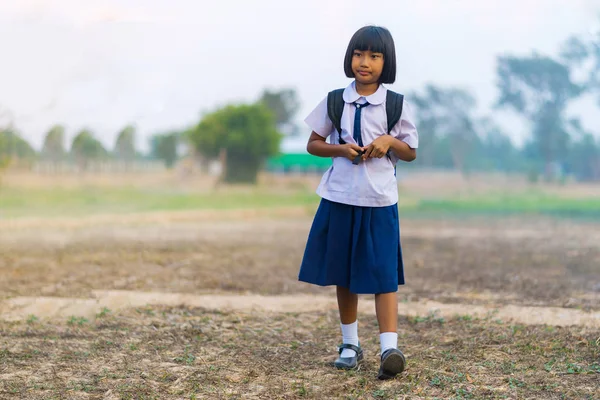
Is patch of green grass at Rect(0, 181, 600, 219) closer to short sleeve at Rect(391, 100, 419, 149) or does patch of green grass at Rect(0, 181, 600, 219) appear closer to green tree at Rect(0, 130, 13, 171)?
green tree at Rect(0, 130, 13, 171)

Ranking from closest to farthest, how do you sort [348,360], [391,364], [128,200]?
[391,364] → [348,360] → [128,200]

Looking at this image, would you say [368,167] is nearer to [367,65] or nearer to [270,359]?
[367,65]

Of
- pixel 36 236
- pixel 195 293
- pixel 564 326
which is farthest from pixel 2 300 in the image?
pixel 36 236

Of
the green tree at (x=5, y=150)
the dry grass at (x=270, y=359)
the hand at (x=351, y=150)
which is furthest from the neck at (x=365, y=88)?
the green tree at (x=5, y=150)

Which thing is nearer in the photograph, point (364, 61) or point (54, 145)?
point (364, 61)

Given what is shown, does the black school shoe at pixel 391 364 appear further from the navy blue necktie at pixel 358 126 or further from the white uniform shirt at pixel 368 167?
the navy blue necktie at pixel 358 126

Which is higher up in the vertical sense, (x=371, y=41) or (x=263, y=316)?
(x=371, y=41)

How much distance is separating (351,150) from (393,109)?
24 cm

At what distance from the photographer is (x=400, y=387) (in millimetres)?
2584

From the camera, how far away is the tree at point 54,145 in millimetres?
12086

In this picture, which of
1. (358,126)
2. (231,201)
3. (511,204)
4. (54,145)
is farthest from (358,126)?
(511,204)

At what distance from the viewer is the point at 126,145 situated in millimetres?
13297

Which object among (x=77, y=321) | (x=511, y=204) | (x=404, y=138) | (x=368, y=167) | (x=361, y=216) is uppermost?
(x=404, y=138)

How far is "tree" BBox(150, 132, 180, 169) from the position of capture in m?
13.9
